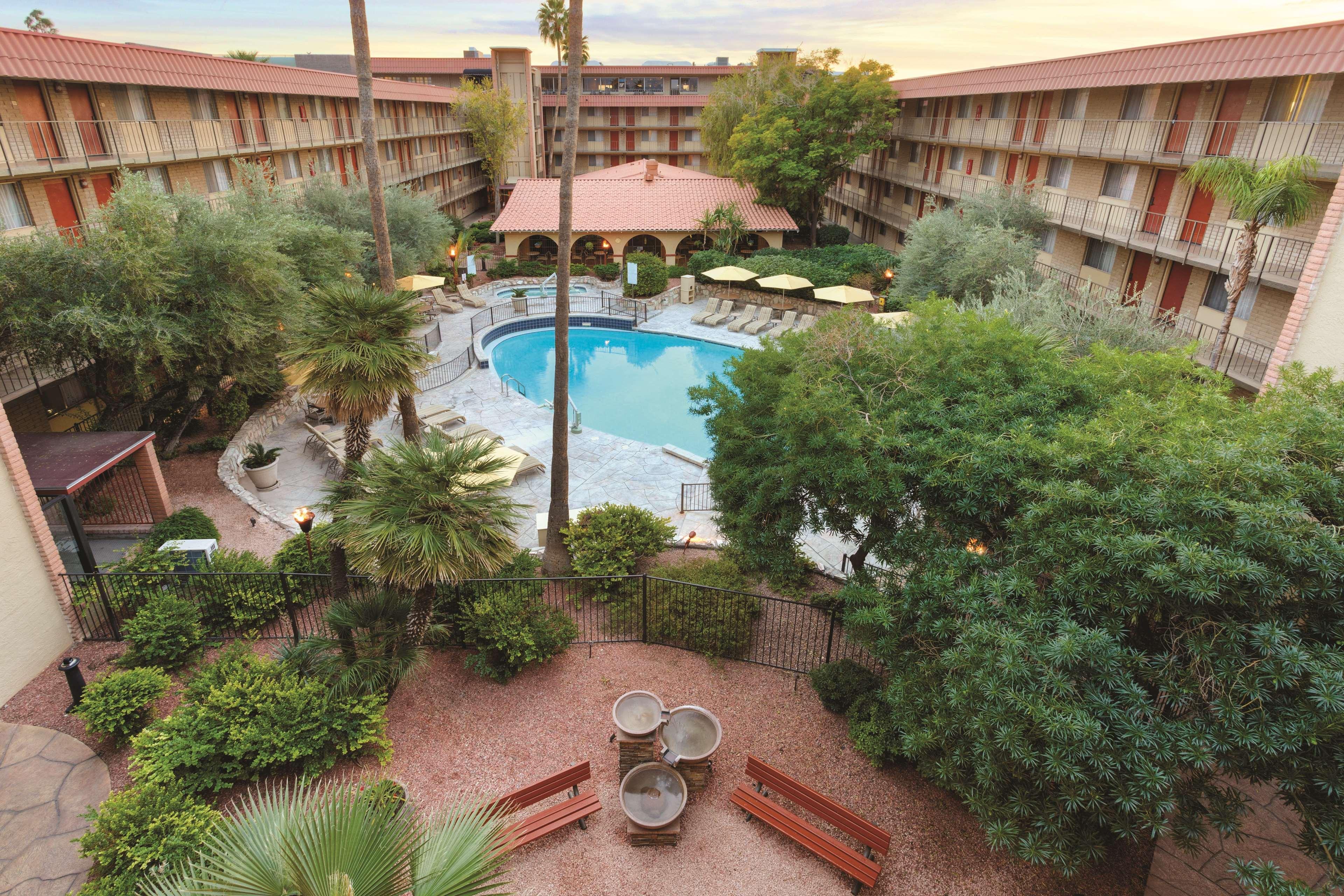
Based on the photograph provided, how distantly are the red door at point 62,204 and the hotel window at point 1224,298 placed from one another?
34.0 meters

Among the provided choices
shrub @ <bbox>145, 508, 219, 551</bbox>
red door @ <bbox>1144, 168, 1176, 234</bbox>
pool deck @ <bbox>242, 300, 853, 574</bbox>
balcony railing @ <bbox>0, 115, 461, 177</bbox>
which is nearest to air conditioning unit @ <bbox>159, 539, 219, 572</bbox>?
shrub @ <bbox>145, 508, 219, 551</bbox>

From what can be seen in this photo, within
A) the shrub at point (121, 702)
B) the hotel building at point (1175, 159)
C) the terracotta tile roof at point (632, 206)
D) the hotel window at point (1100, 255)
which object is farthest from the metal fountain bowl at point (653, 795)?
the terracotta tile roof at point (632, 206)

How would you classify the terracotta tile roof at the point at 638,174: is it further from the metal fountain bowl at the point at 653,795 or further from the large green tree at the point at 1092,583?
the metal fountain bowl at the point at 653,795

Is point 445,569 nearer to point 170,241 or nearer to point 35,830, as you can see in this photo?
point 35,830

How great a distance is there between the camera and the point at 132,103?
23.2 meters

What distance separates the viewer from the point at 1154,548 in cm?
580

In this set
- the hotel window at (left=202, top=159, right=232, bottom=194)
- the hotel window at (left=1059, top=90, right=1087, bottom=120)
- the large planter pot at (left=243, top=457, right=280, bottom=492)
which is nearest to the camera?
the large planter pot at (left=243, top=457, right=280, bottom=492)

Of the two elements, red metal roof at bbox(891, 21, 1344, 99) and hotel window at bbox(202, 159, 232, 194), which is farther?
hotel window at bbox(202, 159, 232, 194)

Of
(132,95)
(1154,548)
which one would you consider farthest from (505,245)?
(1154,548)

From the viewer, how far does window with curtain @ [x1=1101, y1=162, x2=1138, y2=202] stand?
24438 mm

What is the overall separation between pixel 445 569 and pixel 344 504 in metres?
1.74

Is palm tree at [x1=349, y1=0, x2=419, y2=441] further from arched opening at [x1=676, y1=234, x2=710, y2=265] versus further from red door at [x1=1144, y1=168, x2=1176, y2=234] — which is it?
arched opening at [x1=676, y1=234, x2=710, y2=265]

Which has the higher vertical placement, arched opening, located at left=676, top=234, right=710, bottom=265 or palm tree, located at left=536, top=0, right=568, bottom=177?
palm tree, located at left=536, top=0, right=568, bottom=177

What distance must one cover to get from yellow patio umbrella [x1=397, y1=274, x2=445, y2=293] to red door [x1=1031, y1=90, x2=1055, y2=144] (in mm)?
26810
